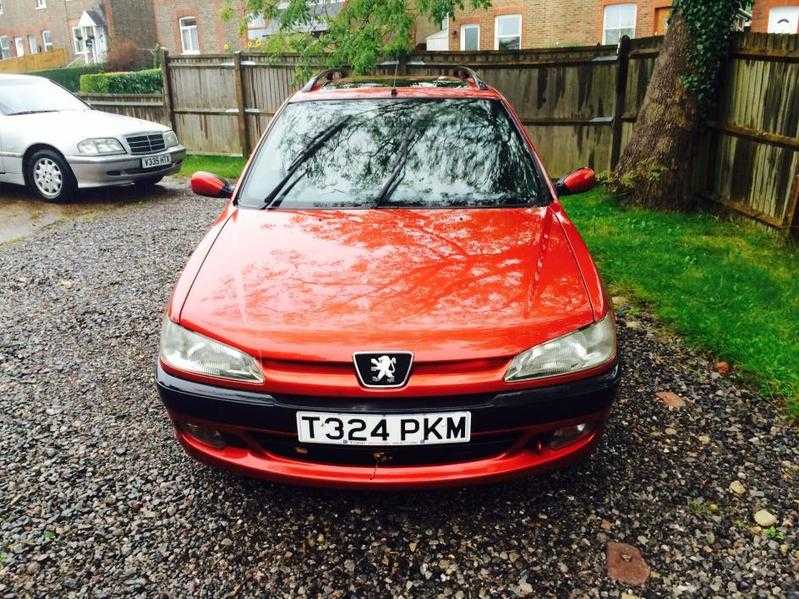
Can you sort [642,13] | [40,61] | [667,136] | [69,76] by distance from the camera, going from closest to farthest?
[667,136] → [642,13] → [69,76] → [40,61]

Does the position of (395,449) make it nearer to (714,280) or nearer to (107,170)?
(714,280)

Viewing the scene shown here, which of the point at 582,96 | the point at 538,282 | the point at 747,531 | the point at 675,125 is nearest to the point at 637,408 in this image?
the point at 747,531

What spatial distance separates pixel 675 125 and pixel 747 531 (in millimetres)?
5559

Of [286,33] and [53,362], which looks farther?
[286,33]

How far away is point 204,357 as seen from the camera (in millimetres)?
2354

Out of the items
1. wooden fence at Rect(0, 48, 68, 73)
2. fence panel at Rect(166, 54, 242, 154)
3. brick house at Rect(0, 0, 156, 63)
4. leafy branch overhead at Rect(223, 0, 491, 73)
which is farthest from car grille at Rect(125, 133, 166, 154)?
wooden fence at Rect(0, 48, 68, 73)

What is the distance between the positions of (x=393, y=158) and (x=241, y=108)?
9.24 meters

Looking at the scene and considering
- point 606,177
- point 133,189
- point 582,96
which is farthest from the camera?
point 133,189

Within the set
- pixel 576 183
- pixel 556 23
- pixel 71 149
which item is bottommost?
pixel 71 149

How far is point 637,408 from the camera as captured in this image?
11.1 feet

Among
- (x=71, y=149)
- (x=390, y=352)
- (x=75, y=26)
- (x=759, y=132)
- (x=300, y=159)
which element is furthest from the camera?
(x=75, y=26)

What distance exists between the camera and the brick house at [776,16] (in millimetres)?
19328

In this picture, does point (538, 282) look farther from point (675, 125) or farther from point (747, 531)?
point (675, 125)

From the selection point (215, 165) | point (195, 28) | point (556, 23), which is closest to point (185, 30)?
point (195, 28)
